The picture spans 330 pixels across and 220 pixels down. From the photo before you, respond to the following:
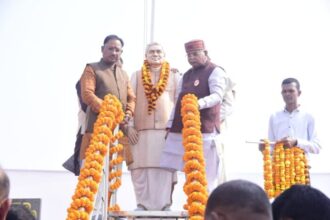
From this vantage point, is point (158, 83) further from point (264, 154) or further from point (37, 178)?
point (37, 178)

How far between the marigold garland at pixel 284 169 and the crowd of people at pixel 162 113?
0.36 ft

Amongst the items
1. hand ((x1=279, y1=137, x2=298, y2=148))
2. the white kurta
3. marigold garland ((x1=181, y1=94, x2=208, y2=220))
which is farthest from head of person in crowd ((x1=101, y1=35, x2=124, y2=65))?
hand ((x1=279, y1=137, x2=298, y2=148))

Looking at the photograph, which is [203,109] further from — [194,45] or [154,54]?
[154,54]

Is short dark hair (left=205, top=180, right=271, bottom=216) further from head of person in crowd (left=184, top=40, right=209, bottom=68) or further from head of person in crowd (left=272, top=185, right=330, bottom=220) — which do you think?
head of person in crowd (left=184, top=40, right=209, bottom=68)

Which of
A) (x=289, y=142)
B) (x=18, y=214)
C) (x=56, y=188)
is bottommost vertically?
(x=18, y=214)

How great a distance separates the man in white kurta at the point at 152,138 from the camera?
17.7 ft

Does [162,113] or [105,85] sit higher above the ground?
[105,85]

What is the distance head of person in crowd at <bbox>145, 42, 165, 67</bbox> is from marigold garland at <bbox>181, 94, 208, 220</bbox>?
2.98ft

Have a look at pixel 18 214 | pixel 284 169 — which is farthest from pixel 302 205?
pixel 284 169

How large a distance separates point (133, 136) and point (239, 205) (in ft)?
13.1

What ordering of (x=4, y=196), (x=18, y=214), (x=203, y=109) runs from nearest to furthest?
(x=4, y=196), (x=18, y=214), (x=203, y=109)

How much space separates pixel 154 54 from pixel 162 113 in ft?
2.07

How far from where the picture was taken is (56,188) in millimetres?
9453

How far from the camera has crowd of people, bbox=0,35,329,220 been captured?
5242 millimetres
